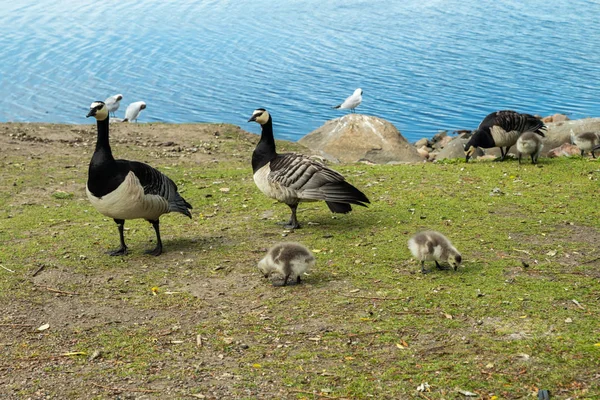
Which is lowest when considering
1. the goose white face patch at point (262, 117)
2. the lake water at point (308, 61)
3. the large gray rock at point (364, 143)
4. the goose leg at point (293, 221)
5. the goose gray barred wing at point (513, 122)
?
the lake water at point (308, 61)

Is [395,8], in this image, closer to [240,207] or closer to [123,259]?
[240,207]

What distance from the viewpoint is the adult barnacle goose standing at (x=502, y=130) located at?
1441 centimetres

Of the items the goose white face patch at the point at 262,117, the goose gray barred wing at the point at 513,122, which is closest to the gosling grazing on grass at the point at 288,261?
the goose white face patch at the point at 262,117

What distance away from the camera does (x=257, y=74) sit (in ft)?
100

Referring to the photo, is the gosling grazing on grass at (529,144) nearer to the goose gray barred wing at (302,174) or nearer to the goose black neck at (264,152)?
the goose gray barred wing at (302,174)

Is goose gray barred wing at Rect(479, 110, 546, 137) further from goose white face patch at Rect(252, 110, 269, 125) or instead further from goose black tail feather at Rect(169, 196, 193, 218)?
goose black tail feather at Rect(169, 196, 193, 218)

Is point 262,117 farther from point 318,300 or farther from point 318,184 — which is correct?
point 318,300

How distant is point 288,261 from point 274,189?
7.98ft

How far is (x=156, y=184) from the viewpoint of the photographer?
30.0 ft

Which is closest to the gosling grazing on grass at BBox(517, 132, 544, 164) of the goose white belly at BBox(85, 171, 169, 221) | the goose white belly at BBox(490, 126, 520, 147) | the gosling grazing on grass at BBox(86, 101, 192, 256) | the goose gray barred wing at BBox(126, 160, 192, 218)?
the goose white belly at BBox(490, 126, 520, 147)

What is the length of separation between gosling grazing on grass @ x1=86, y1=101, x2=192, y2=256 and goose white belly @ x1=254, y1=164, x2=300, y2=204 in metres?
1.32

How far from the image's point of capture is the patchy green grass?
5.63 m

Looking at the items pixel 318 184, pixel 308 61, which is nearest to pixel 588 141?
pixel 318 184

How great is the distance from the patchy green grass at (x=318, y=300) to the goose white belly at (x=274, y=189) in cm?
48
